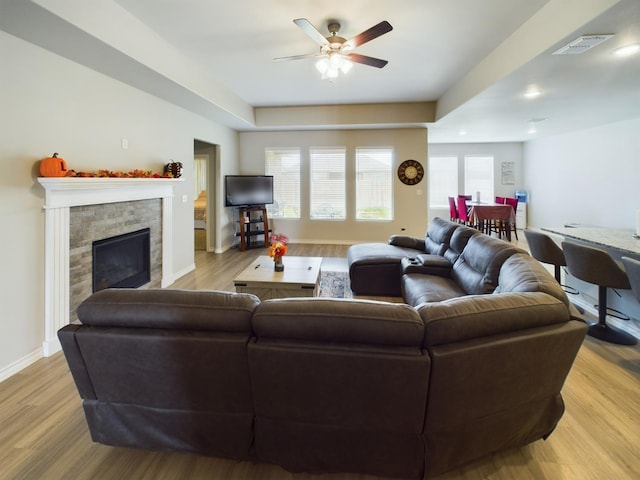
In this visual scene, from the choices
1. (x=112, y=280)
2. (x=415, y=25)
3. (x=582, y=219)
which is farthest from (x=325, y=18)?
(x=582, y=219)

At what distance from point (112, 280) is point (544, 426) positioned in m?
4.02

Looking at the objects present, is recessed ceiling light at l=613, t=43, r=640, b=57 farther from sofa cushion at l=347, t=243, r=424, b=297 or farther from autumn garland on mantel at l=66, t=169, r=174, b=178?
autumn garland on mantel at l=66, t=169, r=174, b=178

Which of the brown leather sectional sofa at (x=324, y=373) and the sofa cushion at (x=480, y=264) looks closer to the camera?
the brown leather sectional sofa at (x=324, y=373)

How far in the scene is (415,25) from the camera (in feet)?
11.1

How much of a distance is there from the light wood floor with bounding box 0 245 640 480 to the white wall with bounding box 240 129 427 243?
528 cm

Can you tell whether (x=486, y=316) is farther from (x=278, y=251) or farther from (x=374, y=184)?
(x=374, y=184)

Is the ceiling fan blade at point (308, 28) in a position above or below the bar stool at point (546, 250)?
above

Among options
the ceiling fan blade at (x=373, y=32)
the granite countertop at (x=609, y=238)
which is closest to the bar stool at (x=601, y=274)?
the granite countertop at (x=609, y=238)

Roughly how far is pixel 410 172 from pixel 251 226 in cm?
385

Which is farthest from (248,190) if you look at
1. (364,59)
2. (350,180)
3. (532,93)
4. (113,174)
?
(532,93)

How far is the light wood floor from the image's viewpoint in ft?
5.28

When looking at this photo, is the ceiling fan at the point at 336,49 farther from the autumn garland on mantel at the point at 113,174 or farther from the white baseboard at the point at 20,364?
the white baseboard at the point at 20,364

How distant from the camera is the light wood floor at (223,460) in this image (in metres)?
1.61

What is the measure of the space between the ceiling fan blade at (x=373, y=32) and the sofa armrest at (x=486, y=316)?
7.72 feet
